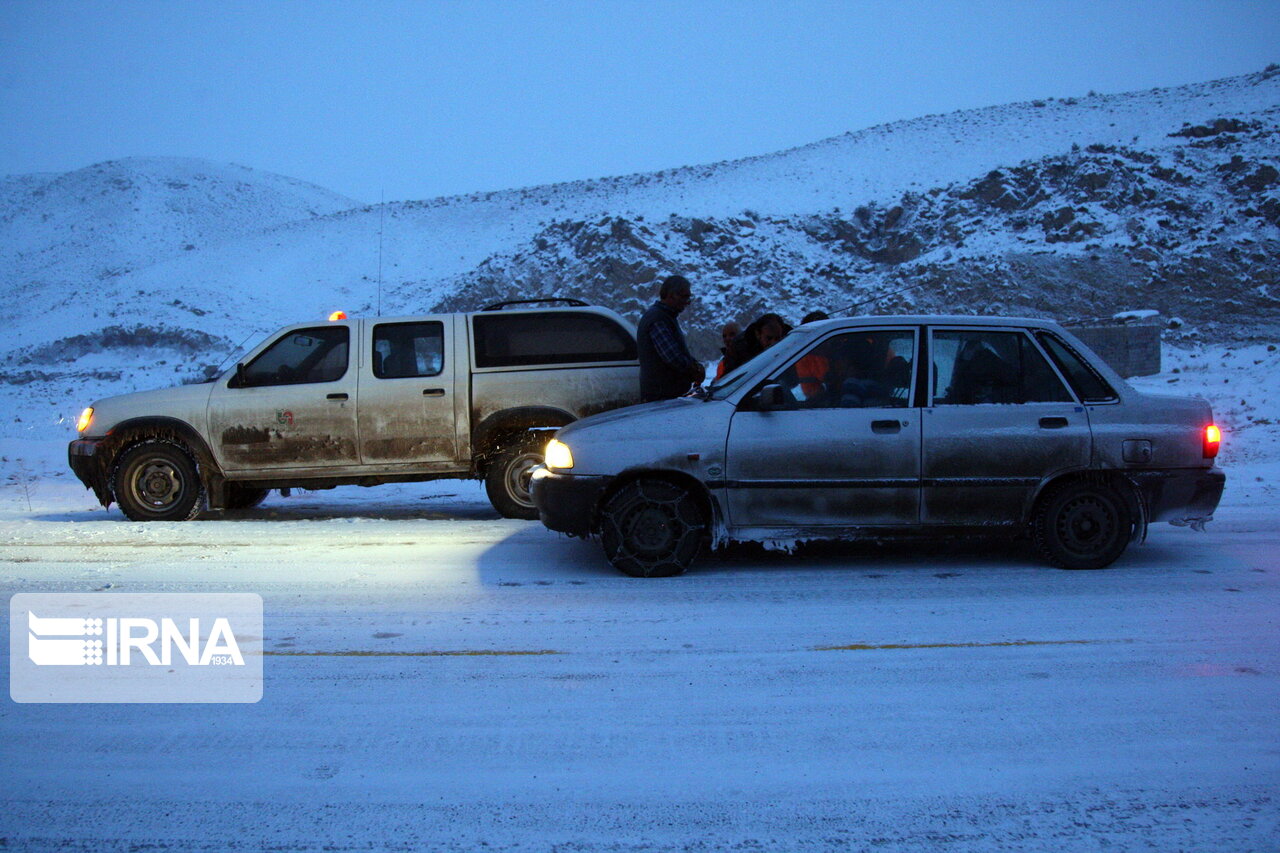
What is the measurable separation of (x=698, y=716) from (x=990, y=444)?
3303mm

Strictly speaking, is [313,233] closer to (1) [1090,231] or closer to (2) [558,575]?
(1) [1090,231]

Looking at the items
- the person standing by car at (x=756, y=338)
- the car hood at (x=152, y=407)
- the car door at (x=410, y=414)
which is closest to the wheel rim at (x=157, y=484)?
the car hood at (x=152, y=407)

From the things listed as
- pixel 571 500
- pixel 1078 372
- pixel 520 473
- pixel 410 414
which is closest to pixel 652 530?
pixel 571 500

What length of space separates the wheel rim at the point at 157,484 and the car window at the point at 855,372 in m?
5.86

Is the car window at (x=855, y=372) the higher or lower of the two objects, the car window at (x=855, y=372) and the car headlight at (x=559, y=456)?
the higher

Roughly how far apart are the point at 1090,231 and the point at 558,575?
36.2m

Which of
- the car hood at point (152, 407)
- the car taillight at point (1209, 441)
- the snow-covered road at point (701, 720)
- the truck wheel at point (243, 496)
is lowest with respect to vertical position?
the snow-covered road at point (701, 720)

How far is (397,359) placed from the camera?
912cm

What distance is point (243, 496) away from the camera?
32.6 ft

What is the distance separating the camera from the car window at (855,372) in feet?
21.6

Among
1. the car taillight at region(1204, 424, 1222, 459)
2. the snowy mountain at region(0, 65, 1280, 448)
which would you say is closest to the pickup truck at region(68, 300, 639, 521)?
the car taillight at region(1204, 424, 1222, 459)

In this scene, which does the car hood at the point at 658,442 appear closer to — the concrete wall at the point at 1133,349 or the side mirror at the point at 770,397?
the side mirror at the point at 770,397

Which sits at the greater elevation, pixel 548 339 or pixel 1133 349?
pixel 1133 349

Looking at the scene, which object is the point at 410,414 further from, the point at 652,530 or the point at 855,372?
the point at 855,372
